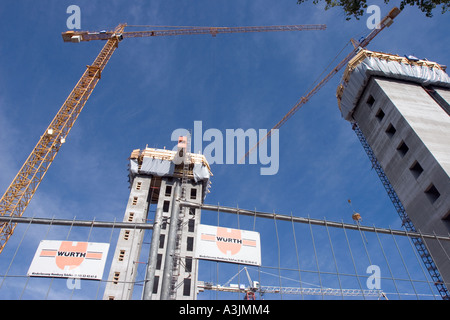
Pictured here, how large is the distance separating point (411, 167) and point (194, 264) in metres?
33.7

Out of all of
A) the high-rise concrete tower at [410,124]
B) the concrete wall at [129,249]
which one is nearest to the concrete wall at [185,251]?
the concrete wall at [129,249]

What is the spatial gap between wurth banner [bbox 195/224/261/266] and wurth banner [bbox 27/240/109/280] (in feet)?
10.1

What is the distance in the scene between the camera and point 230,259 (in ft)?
34.7

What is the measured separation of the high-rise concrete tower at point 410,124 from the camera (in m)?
35.1

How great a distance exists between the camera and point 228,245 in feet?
35.4

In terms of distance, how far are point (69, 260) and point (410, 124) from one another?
4042 centimetres

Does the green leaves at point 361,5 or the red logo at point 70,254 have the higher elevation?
the green leaves at point 361,5

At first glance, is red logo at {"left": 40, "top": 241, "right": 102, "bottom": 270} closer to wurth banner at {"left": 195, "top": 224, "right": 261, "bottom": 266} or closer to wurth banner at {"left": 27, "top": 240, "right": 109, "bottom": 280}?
wurth banner at {"left": 27, "top": 240, "right": 109, "bottom": 280}

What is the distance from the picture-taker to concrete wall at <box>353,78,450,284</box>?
3462cm

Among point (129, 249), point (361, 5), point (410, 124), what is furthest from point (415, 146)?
point (129, 249)

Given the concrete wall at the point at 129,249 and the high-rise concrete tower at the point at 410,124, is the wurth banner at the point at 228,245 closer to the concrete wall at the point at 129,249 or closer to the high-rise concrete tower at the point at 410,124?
the high-rise concrete tower at the point at 410,124

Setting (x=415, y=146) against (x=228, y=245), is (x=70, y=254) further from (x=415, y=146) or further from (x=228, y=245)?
(x=415, y=146)

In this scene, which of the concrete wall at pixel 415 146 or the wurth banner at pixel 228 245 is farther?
the concrete wall at pixel 415 146

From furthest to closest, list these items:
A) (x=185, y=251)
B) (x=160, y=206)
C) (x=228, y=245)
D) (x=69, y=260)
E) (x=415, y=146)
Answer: (x=185, y=251) → (x=160, y=206) → (x=415, y=146) → (x=228, y=245) → (x=69, y=260)
